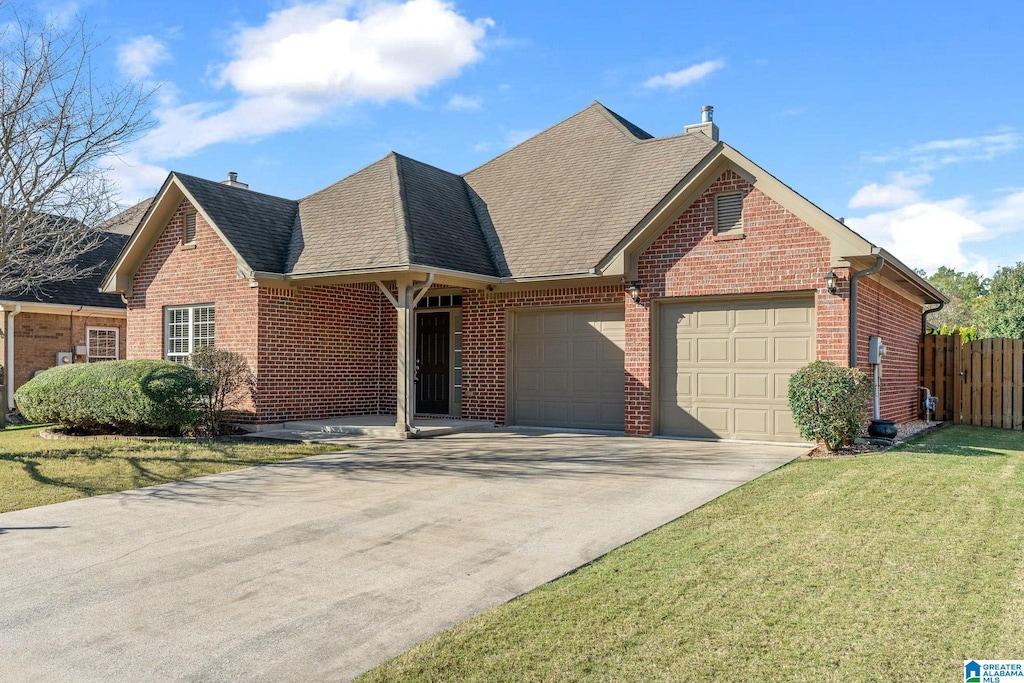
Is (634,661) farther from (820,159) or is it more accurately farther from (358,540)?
(820,159)

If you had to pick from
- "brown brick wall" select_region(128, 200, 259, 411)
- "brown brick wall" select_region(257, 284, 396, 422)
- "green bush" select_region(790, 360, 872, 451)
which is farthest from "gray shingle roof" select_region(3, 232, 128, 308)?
"green bush" select_region(790, 360, 872, 451)

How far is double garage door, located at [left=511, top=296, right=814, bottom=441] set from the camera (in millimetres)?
12469

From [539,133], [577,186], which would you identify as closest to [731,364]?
[577,186]

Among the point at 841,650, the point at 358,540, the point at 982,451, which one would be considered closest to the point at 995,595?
the point at 841,650

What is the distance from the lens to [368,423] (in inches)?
602

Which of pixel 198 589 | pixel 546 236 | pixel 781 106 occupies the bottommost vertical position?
pixel 198 589

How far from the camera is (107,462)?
10977mm

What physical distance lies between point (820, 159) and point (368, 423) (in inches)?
504

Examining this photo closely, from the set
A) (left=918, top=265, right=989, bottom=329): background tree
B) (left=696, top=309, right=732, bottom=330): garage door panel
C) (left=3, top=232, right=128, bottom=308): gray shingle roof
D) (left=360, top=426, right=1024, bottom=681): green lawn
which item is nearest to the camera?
(left=360, top=426, right=1024, bottom=681): green lawn

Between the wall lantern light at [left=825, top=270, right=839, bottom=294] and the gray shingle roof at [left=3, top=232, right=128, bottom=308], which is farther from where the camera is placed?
the gray shingle roof at [left=3, top=232, right=128, bottom=308]

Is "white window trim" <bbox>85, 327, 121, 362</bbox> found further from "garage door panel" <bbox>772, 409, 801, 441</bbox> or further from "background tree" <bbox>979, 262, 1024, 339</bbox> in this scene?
"background tree" <bbox>979, 262, 1024, 339</bbox>

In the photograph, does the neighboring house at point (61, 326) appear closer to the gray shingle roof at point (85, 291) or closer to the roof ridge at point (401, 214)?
the gray shingle roof at point (85, 291)

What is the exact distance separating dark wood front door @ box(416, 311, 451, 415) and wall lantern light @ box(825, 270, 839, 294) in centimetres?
806

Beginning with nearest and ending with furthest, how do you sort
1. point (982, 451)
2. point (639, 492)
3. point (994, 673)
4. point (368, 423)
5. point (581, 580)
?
point (994, 673), point (581, 580), point (639, 492), point (982, 451), point (368, 423)
